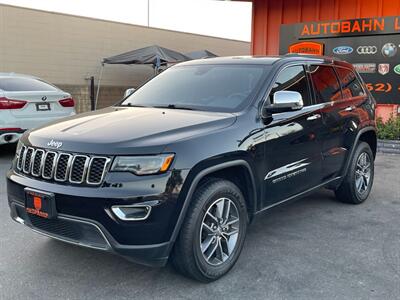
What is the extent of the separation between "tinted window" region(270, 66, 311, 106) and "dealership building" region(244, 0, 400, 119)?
6541 millimetres

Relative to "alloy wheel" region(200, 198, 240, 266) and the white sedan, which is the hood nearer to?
"alloy wheel" region(200, 198, 240, 266)

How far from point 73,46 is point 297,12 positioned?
7.42 meters

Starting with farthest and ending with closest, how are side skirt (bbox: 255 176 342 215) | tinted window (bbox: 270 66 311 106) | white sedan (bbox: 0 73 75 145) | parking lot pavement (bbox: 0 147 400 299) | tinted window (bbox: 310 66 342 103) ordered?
white sedan (bbox: 0 73 75 145)
tinted window (bbox: 310 66 342 103)
tinted window (bbox: 270 66 311 106)
side skirt (bbox: 255 176 342 215)
parking lot pavement (bbox: 0 147 400 299)

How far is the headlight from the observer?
119 inches

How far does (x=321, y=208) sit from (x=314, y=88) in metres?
1.59

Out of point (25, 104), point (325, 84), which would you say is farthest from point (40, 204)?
point (25, 104)

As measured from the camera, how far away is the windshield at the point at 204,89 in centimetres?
408

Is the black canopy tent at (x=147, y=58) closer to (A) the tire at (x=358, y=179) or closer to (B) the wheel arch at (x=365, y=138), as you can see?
(B) the wheel arch at (x=365, y=138)

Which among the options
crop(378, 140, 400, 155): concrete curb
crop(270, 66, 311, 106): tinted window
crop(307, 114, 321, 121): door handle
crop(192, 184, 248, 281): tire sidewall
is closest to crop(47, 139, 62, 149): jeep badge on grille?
crop(192, 184, 248, 281): tire sidewall

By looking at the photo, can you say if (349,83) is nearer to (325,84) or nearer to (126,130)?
(325,84)

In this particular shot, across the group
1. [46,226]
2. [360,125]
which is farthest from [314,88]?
[46,226]

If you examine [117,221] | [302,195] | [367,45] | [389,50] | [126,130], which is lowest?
[302,195]

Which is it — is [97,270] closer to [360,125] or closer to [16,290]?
[16,290]

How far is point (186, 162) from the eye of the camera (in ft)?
10.3
